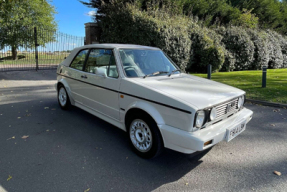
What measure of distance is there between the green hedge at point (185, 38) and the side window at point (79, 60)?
692 cm

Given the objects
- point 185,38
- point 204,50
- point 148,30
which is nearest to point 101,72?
point 148,30

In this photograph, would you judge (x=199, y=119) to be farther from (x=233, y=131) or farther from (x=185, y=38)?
(x=185, y=38)

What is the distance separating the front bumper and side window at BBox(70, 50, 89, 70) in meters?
2.67

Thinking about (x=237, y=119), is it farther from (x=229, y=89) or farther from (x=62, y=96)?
(x=62, y=96)

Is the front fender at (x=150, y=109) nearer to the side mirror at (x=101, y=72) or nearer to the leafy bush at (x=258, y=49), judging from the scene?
the side mirror at (x=101, y=72)

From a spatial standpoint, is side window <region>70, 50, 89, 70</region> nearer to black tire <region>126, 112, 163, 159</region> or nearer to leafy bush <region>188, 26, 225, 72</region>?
black tire <region>126, 112, 163, 159</region>

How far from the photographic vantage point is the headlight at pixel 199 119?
277 cm

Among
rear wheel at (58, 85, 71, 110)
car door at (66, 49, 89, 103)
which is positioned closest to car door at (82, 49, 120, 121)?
car door at (66, 49, 89, 103)

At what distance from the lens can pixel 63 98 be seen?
5.66 m

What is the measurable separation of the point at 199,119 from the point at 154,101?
67cm

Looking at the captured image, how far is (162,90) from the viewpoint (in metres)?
3.13

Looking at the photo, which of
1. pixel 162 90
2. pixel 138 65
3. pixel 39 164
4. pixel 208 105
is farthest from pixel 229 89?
pixel 39 164

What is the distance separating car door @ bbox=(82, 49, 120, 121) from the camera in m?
3.79

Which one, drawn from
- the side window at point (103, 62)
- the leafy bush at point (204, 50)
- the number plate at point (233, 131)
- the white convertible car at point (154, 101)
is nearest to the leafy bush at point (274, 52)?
the leafy bush at point (204, 50)
